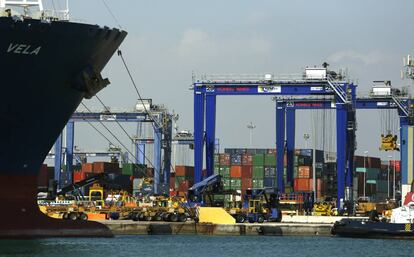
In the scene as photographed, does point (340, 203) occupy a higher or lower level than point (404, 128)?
lower

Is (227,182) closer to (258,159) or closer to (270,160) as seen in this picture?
→ (258,159)

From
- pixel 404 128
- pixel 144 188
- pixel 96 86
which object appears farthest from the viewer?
pixel 144 188

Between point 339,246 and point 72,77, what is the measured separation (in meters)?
15.0

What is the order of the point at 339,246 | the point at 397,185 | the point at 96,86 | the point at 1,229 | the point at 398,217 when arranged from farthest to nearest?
Result: the point at 397,185 < the point at 398,217 < the point at 339,246 < the point at 96,86 < the point at 1,229

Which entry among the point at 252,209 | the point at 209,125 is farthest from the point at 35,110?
the point at 209,125

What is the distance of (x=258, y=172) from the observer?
9169 cm

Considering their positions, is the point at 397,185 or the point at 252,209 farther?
the point at 397,185

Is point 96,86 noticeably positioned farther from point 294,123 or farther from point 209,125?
point 294,123

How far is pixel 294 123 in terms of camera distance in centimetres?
8488

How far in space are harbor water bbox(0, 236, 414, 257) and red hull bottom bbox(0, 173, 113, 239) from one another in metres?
0.39

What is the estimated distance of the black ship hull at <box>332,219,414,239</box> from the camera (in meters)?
50.1

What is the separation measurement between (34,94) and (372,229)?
2105 cm

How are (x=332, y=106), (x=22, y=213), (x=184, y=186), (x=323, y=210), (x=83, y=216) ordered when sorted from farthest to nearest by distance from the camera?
(x=184, y=186), (x=332, y=106), (x=323, y=210), (x=83, y=216), (x=22, y=213)

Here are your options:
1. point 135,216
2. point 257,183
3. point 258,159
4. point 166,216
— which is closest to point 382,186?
point 258,159
